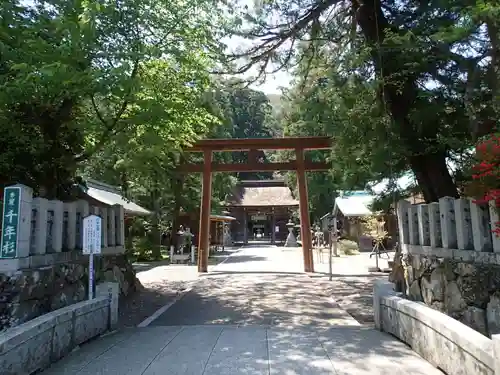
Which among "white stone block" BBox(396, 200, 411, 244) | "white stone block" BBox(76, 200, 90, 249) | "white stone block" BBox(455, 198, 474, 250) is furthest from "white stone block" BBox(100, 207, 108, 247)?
"white stone block" BBox(455, 198, 474, 250)

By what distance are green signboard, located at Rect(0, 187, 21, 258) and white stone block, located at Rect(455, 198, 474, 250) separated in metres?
6.18

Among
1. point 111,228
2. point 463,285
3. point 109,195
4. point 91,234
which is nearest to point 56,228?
point 91,234

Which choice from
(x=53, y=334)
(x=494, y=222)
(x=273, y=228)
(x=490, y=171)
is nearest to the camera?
(x=490, y=171)

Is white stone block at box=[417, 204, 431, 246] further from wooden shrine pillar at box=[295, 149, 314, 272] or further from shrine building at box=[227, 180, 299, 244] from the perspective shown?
shrine building at box=[227, 180, 299, 244]

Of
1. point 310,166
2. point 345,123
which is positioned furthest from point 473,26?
point 310,166

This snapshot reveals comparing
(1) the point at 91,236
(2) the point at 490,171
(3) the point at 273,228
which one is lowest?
(1) the point at 91,236

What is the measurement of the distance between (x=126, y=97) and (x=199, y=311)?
4.73 m

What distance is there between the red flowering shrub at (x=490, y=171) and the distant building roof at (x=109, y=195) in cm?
1551

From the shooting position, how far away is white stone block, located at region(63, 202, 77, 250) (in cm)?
734

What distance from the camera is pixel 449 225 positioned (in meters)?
6.49

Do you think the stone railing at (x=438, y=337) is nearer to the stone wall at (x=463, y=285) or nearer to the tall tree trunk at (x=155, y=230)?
the stone wall at (x=463, y=285)

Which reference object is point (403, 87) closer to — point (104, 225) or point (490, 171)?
point (490, 171)

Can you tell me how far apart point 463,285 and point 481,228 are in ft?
2.73

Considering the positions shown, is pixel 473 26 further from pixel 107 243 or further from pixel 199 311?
pixel 107 243
